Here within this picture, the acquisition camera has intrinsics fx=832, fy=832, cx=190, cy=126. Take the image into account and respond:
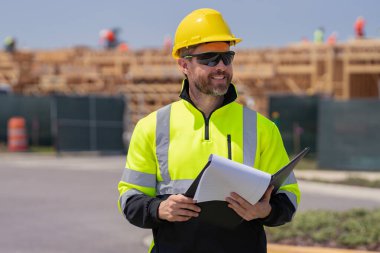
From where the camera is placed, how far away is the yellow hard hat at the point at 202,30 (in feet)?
13.1

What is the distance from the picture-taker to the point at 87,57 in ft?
151

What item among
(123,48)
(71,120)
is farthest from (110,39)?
(71,120)

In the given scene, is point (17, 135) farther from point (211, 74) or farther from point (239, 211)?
point (239, 211)

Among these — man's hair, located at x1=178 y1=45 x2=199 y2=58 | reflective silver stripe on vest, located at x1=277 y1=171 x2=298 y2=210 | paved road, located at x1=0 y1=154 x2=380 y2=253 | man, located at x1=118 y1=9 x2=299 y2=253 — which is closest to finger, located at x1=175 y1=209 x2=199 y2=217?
man, located at x1=118 y1=9 x2=299 y2=253

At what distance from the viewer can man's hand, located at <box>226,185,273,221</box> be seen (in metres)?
3.66

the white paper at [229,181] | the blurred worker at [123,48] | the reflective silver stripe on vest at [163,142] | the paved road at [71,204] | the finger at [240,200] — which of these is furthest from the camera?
the blurred worker at [123,48]

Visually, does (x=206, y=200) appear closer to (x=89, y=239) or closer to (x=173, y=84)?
(x=89, y=239)

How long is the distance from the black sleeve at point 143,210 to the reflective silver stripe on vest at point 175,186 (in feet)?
0.11

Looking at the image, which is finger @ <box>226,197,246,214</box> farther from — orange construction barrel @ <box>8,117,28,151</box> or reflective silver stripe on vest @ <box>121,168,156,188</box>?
orange construction barrel @ <box>8,117,28,151</box>

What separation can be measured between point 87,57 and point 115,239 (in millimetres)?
35622

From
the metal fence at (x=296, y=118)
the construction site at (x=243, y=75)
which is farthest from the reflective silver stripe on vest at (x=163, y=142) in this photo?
the construction site at (x=243, y=75)

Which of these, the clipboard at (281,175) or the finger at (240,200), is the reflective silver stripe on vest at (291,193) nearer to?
the clipboard at (281,175)

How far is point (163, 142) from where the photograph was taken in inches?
158

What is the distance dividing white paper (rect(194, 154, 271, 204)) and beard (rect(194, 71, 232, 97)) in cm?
48
